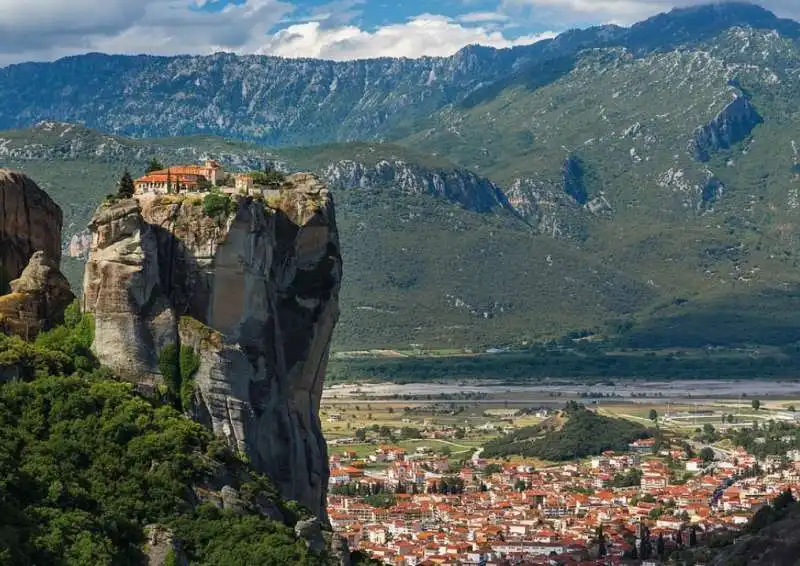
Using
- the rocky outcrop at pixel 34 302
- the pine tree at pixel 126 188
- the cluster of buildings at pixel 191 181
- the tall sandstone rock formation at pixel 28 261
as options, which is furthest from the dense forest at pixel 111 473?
the cluster of buildings at pixel 191 181

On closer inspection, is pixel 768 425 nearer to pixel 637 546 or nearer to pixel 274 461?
pixel 637 546

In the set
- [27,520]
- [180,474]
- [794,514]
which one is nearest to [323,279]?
[180,474]

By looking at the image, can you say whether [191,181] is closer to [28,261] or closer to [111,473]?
[28,261]

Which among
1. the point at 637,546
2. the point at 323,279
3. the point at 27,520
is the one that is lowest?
the point at 637,546

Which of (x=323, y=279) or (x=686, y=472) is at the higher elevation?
(x=323, y=279)

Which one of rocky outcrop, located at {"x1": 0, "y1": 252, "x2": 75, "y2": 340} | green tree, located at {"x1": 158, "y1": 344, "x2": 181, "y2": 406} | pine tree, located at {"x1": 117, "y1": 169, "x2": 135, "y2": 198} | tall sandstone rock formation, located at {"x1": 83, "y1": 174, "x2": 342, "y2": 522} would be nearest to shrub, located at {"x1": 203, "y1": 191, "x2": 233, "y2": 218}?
Answer: tall sandstone rock formation, located at {"x1": 83, "y1": 174, "x2": 342, "y2": 522}

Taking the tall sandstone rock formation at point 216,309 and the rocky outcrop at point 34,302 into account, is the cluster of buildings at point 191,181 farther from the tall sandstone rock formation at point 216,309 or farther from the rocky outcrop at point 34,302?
the rocky outcrop at point 34,302

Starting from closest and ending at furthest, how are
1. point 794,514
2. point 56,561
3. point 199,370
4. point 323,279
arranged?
point 56,561, point 199,370, point 323,279, point 794,514
